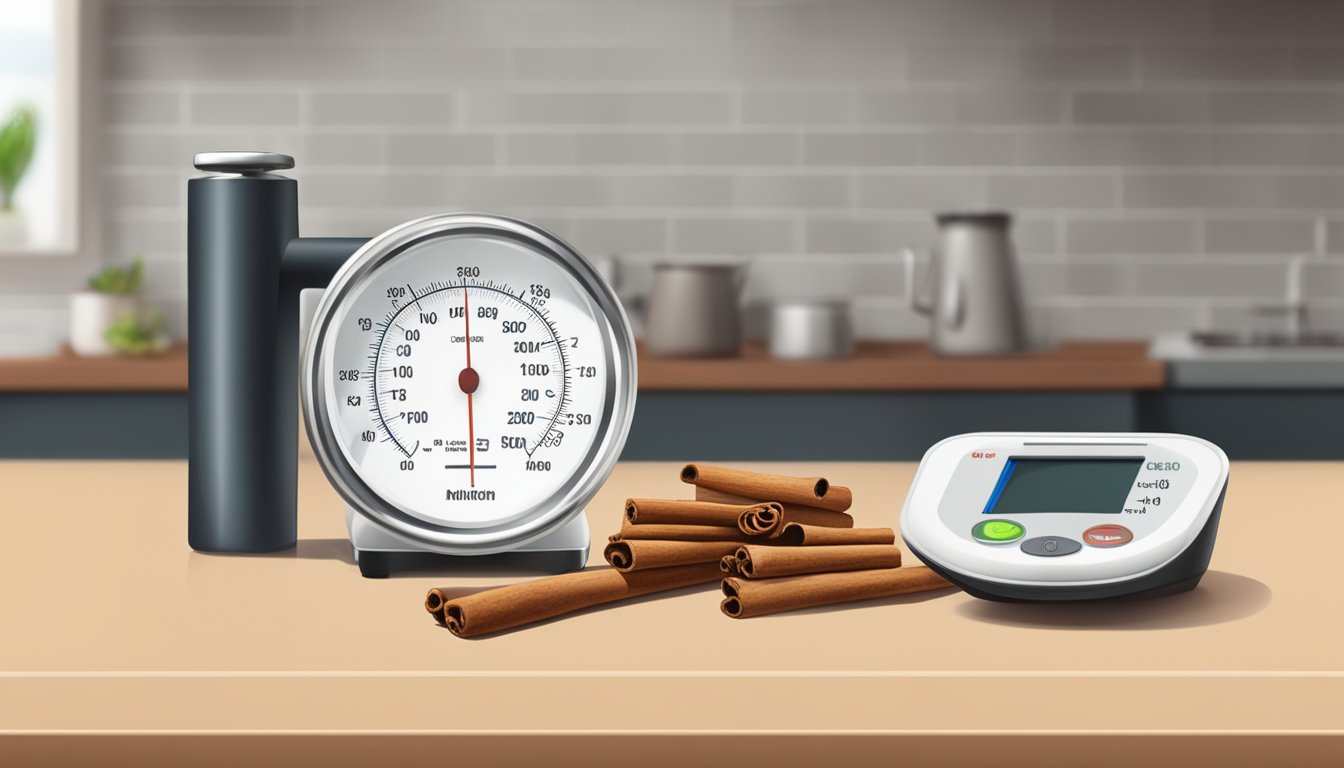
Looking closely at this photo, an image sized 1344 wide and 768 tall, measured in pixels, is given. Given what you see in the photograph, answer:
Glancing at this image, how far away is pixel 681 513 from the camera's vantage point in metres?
0.65

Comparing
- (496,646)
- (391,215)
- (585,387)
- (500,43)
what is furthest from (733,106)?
(496,646)

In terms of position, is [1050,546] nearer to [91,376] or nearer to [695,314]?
[695,314]

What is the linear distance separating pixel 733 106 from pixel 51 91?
1437 millimetres

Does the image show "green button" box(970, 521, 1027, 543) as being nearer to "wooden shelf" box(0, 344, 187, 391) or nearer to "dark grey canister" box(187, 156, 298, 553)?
→ "dark grey canister" box(187, 156, 298, 553)

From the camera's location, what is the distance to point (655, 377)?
2.23 meters

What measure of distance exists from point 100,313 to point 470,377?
82.4 inches

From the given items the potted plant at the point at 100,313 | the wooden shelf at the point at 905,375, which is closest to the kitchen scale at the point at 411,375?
the wooden shelf at the point at 905,375

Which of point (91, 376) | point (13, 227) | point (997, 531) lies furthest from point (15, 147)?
point (997, 531)

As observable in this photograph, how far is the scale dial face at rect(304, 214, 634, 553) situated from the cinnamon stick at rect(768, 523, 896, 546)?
0.10 m

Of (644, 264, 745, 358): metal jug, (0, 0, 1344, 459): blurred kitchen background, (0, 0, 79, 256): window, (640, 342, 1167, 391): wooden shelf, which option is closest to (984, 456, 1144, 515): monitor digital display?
(640, 342, 1167, 391): wooden shelf

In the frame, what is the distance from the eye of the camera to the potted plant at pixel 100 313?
2523 millimetres

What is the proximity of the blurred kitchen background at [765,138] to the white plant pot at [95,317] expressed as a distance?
25 cm

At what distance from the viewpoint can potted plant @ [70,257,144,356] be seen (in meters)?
2.52

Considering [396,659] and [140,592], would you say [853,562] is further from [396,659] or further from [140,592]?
[140,592]
